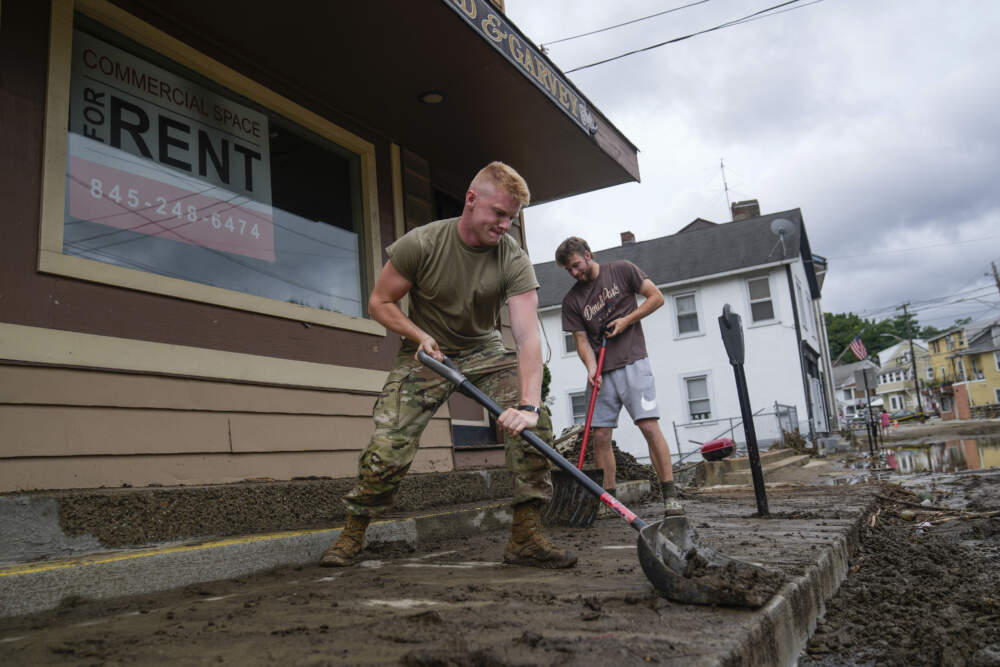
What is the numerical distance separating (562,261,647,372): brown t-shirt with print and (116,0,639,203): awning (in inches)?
57.8

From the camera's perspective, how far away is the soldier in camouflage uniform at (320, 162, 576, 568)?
3.01 meters

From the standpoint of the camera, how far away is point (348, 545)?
3.16m

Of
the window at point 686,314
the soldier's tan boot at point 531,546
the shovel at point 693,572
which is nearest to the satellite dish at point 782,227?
the window at point 686,314

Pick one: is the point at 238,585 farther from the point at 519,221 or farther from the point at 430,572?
the point at 519,221

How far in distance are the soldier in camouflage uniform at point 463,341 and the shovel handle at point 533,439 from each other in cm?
6

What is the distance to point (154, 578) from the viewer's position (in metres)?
2.62

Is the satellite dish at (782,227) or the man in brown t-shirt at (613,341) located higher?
the satellite dish at (782,227)

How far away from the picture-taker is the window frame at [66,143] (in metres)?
3.34

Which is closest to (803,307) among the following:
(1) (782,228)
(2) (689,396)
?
(1) (782,228)

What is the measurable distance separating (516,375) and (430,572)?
3.18ft

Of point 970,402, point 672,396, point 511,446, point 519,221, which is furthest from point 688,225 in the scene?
point 970,402

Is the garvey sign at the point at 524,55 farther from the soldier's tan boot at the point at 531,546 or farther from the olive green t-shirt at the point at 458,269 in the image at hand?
the soldier's tan boot at the point at 531,546

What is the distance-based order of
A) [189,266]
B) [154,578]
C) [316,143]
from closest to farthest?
1. [154,578]
2. [189,266]
3. [316,143]

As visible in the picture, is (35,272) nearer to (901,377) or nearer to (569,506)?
(569,506)
